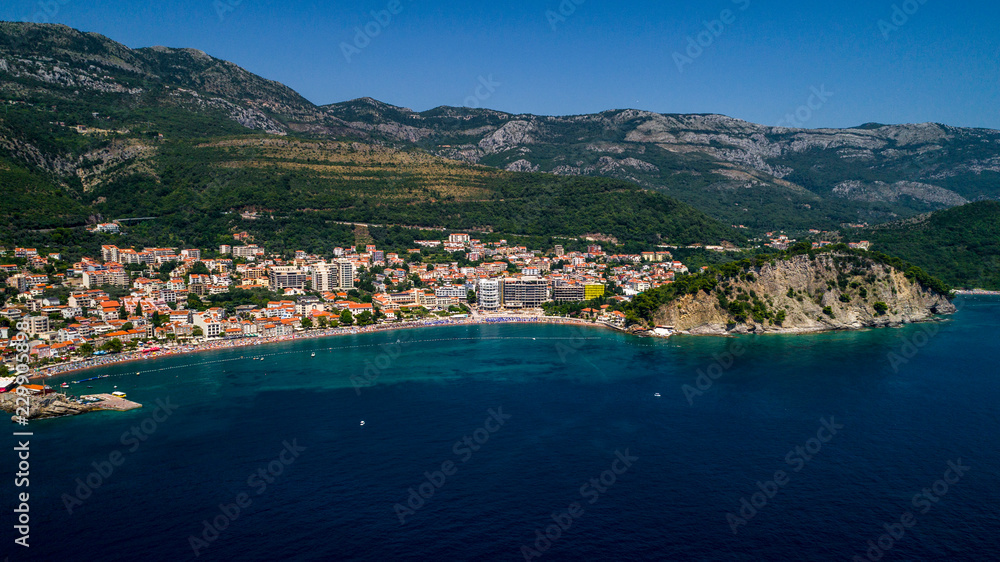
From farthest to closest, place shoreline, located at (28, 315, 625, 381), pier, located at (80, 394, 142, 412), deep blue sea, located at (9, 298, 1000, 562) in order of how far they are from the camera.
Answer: shoreline, located at (28, 315, 625, 381) < pier, located at (80, 394, 142, 412) < deep blue sea, located at (9, 298, 1000, 562)

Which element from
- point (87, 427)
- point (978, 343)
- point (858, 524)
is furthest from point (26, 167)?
point (978, 343)

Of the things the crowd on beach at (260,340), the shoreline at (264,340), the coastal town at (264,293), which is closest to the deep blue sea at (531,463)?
the shoreline at (264,340)

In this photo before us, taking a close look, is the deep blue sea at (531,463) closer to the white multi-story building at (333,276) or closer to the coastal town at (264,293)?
the coastal town at (264,293)

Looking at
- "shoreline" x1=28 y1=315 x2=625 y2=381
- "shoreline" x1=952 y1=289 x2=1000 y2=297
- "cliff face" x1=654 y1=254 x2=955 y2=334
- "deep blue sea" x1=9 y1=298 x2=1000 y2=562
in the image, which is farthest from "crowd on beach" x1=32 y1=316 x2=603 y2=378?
"shoreline" x1=952 y1=289 x2=1000 y2=297

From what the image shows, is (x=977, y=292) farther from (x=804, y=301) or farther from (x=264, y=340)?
(x=264, y=340)

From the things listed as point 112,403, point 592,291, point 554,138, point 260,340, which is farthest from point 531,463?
point 554,138

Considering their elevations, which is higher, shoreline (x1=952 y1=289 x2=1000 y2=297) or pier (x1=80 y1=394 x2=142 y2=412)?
shoreline (x1=952 y1=289 x2=1000 y2=297)

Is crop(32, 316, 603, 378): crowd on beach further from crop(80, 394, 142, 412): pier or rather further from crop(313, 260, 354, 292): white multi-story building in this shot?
crop(313, 260, 354, 292): white multi-story building
